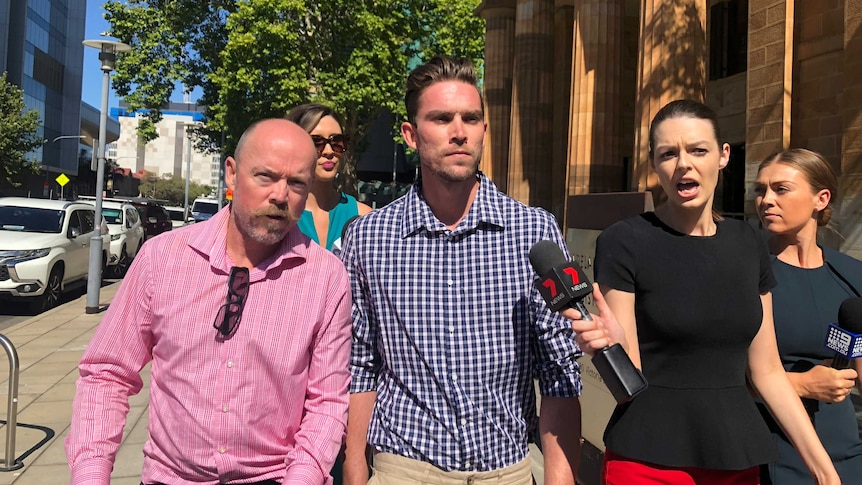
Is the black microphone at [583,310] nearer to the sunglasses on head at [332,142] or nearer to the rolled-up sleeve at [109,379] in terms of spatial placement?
the rolled-up sleeve at [109,379]

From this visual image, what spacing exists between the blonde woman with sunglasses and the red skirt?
1.64 meters

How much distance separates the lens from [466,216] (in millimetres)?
2213

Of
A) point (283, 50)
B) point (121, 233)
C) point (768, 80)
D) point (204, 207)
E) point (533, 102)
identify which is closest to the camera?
point (768, 80)

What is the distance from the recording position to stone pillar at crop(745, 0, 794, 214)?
7602 mm

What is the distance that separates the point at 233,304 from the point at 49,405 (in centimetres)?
603

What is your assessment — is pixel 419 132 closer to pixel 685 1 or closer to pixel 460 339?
pixel 460 339

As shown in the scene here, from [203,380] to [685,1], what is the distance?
9.86 m

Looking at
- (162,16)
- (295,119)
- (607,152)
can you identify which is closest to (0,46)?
(162,16)

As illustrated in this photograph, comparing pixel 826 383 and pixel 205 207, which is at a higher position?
pixel 205 207

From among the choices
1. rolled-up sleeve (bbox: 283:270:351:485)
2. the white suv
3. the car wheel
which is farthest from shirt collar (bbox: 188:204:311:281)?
the car wheel

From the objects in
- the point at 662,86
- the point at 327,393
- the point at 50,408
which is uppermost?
the point at 662,86

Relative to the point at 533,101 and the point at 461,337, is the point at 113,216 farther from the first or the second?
the point at 461,337

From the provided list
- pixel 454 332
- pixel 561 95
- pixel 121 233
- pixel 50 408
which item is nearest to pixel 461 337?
pixel 454 332

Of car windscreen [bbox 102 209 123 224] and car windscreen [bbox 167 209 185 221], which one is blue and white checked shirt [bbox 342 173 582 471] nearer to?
car windscreen [bbox 102 209 123 224]
